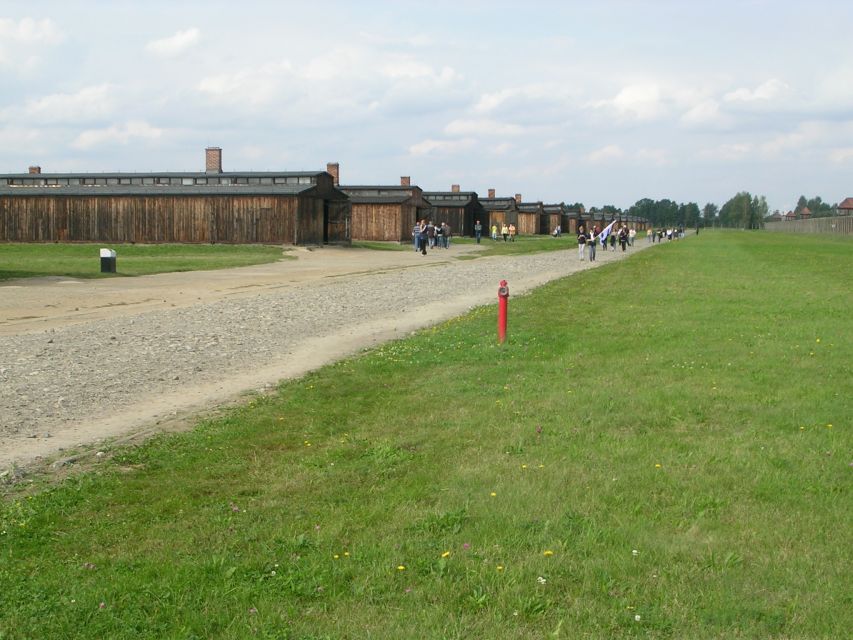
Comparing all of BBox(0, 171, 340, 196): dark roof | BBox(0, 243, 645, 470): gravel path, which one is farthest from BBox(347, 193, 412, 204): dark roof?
BBox(0, 243, 645, 470): gravel path

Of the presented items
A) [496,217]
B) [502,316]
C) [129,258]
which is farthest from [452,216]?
[502,316]

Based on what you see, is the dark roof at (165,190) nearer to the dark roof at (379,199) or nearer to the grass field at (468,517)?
the dark roof at (379,199)

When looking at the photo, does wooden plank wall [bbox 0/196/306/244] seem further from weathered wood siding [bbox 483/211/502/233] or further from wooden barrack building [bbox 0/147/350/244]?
weathered wood siding [bbox 483/211/502/233]

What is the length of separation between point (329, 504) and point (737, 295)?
689 inches

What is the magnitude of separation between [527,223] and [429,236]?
161 ft

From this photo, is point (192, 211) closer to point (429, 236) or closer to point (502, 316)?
point (429, 236)

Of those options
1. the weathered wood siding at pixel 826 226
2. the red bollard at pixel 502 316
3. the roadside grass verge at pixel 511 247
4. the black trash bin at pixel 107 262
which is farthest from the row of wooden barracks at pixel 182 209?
the weathered wood siding at pixel 826 226

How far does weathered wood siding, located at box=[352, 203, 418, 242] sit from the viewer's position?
6562 centimetres

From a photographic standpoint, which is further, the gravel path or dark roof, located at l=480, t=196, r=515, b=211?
dark roof, located at l=480, t=196, r=515, b=211

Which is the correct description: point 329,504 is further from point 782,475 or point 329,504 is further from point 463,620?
point 782,475

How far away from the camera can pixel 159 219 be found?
50.8 m

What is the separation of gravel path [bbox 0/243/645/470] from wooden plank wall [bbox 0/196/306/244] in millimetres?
26600

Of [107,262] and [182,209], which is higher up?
[182,209]

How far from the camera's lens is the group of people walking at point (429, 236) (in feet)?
165
